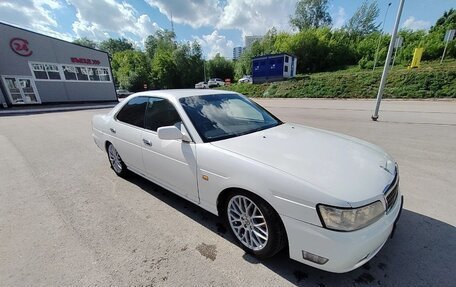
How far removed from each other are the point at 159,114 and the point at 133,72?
45.4 metres

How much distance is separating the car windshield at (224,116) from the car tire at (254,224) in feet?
2.41

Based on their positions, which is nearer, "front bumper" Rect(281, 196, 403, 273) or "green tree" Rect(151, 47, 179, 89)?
"front bumper" Rect(281, 196, 403, 273)

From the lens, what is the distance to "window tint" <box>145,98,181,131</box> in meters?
2.83

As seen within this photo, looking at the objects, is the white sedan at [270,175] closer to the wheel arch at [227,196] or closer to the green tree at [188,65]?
the wheel arch at [227,196]

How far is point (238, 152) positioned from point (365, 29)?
209 ft

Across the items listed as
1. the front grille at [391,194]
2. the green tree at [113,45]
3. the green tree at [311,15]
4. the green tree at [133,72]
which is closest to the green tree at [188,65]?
the green tree at [133,72]

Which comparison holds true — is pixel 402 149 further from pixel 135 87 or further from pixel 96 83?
pixel 135 87

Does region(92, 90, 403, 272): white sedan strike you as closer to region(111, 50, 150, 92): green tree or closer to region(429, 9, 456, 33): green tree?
region(111, 50, 150, 92): green tree

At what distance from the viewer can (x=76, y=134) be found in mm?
7945

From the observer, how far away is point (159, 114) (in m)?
3.04

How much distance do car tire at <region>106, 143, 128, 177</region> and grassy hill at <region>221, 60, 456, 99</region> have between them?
60.9 feet

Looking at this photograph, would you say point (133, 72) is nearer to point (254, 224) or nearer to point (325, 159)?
point (254, 224)

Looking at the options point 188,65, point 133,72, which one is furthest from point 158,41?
point 133,72

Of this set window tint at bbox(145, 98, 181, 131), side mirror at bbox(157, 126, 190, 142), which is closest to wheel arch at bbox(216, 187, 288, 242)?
side mirror at bbox(157, 126, 190, 142)
